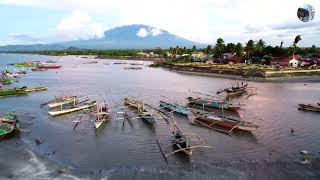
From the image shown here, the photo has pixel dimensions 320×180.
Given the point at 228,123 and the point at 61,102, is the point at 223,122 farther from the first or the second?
the point at 61,102

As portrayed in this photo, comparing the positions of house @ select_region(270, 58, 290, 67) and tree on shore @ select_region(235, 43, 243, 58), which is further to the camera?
tree on shore @ select_region(235, 43, 243, 58)

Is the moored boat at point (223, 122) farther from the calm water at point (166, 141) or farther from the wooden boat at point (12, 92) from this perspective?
the wooden boat at point (12, 92)

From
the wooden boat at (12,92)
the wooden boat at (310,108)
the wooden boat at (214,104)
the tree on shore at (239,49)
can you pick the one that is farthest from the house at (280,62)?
the wooden boat at (12,92)

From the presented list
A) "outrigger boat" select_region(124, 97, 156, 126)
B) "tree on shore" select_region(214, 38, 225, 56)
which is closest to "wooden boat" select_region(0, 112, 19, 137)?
"outrigger boat" select_region(124, 97, 156, 126)

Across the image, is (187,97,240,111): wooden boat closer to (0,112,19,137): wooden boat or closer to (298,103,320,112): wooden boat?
(298,103,320,112): wooden boat

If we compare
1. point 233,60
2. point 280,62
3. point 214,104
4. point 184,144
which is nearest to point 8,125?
point 184,144

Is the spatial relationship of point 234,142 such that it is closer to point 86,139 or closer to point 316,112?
point 86,139

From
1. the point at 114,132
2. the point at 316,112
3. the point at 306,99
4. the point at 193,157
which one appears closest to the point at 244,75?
the point at 306,99
